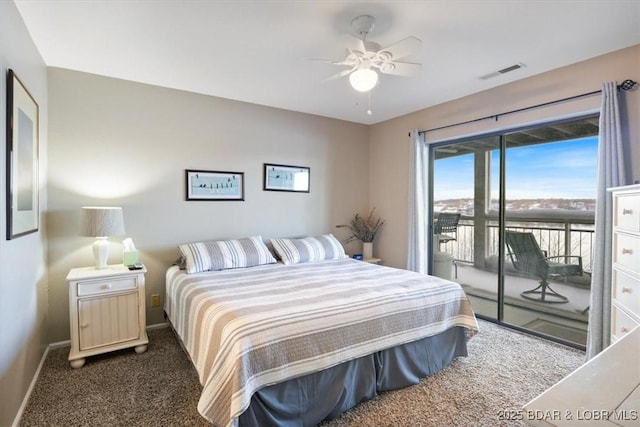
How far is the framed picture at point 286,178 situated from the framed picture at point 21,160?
2179mm

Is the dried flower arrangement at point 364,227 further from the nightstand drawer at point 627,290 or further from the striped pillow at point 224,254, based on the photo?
the nightstand drawer at point 627,290

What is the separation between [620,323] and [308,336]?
2.05m

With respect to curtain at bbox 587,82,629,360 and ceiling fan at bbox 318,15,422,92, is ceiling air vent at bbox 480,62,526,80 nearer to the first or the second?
curtain at bbox 587,82,629,360

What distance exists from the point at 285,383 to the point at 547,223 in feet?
9.65

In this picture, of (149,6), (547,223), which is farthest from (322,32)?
(547,223)

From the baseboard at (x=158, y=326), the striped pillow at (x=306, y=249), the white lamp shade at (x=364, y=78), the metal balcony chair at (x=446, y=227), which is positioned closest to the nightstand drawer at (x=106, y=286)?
the baseboard at (x=158, y=326)

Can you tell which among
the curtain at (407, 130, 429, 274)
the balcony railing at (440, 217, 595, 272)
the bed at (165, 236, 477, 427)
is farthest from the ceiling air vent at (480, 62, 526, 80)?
the bed at (165, 236, 477, 427)

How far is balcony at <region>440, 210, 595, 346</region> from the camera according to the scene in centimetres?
294

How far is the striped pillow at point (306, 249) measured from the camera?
3.56 m

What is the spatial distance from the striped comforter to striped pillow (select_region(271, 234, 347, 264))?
0.54 m

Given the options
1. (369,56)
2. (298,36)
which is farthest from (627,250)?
(298,36)

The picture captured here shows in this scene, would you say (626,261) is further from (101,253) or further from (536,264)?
(101,253)

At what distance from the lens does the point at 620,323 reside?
2053 mm

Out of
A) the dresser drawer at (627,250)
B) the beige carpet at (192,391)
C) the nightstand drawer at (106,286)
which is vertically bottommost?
the beige carpet at (192,391)
